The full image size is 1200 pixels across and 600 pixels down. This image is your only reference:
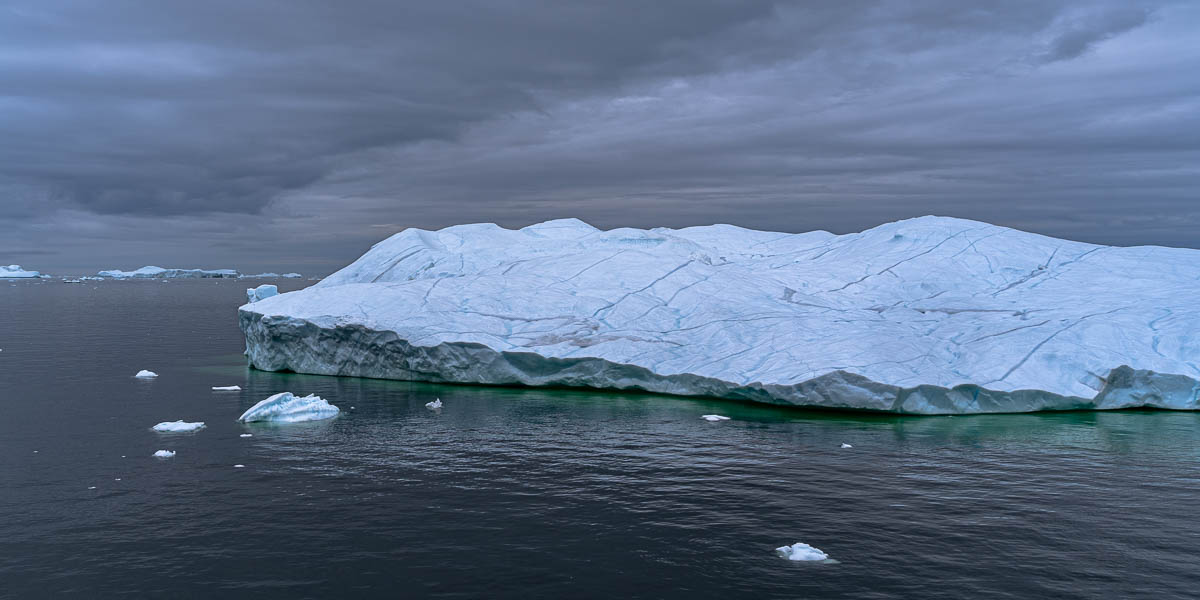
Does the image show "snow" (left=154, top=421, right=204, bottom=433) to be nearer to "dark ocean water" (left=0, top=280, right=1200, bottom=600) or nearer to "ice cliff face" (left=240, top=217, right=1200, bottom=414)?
"dark ocean water" (left=0, top=280, right=1200, bottom=600)

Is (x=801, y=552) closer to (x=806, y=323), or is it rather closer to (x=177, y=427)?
(x=806, y=323)

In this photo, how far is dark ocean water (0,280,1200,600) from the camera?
486 inches

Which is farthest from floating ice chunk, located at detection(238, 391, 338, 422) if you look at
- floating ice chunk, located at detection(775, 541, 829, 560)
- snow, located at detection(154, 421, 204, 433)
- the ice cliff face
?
floating ice chunk, located at detection(775, 541, 829, 560)

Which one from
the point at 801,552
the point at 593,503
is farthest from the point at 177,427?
the point at 801,552

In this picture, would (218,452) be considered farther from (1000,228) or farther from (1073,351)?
(1000,228)

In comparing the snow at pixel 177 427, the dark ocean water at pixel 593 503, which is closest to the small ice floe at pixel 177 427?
the snow at pixel 177 427

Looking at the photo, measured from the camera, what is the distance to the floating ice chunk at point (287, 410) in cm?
2442

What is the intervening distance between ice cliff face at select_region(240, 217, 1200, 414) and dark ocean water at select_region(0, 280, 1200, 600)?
137 cm

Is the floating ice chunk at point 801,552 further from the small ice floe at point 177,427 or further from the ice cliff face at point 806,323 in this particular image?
the small ice floe at point 177,427

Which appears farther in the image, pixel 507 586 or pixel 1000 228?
pixel 1000 228

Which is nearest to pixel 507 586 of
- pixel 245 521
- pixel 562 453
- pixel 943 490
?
pixel 245 521

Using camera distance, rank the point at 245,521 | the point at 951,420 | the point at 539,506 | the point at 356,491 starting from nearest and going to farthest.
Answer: the point at 245,521 < the point at 539,506 < the point at 356,491 < the point at 951,420

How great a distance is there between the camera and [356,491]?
669 inches

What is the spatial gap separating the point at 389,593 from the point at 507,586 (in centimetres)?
175
